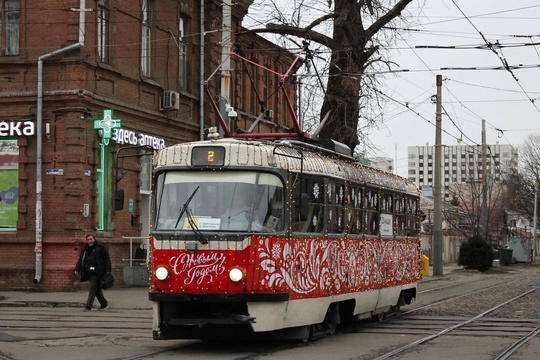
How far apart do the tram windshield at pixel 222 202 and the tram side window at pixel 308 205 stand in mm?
290

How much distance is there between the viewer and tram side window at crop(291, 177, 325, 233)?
13.8 m

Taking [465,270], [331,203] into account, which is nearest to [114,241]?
[331,203]

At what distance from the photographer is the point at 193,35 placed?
3509 centimetres

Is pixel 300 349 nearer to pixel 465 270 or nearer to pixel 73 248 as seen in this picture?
pixel 73 248

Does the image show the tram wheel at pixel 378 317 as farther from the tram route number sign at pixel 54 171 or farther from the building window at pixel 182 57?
the building window at pixel 182 57

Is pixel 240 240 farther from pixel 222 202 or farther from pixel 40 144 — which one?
pixel 40 144

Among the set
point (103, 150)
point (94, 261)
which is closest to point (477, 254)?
point (103, 150)

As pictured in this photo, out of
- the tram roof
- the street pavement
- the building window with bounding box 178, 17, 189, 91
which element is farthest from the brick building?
the tram roof

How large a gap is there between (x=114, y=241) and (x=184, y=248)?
15913 millimetres

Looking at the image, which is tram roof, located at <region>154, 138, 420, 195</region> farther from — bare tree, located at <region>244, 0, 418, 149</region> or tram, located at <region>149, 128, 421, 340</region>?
bare tree, located at <region>244, 0, 418, 149</region>

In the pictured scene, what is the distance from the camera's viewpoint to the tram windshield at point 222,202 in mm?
13273

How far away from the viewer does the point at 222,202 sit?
43.7 ft

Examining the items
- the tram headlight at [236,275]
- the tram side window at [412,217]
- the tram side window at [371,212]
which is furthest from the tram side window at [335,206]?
the tram side window at [412,217]

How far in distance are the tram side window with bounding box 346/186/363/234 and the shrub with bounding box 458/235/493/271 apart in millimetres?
35564
